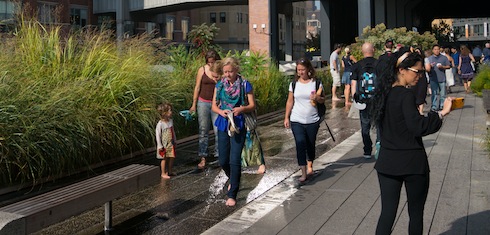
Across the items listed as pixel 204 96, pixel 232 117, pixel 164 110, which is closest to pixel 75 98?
pixel 164 110

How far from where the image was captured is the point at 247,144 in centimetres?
701

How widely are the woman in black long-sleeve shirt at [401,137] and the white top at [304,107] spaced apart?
297cm

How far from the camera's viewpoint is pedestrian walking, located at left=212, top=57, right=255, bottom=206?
19.4 feet

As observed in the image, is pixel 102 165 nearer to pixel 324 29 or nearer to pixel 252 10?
pixel 252 10

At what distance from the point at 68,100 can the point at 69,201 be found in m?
3.25

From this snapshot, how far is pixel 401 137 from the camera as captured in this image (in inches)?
149

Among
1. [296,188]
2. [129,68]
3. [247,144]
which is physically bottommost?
[296,188]

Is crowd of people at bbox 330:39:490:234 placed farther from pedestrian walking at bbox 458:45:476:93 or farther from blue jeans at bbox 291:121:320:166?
pedestrian walking at bbox 458:45:476:93

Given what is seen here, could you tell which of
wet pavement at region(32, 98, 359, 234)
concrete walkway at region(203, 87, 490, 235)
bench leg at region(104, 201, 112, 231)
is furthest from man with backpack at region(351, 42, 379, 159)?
bench leg at region(104, 201, 112, 231)


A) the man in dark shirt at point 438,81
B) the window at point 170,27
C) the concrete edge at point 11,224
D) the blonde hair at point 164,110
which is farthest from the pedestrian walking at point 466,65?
the window at point 170,27

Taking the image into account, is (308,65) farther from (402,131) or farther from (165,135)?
(402,131)

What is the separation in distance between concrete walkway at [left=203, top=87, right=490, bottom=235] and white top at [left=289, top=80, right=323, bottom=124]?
32.8 inches

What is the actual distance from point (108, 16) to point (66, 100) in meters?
49.6

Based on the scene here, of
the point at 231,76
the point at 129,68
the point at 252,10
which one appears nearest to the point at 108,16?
the point at 252,10
